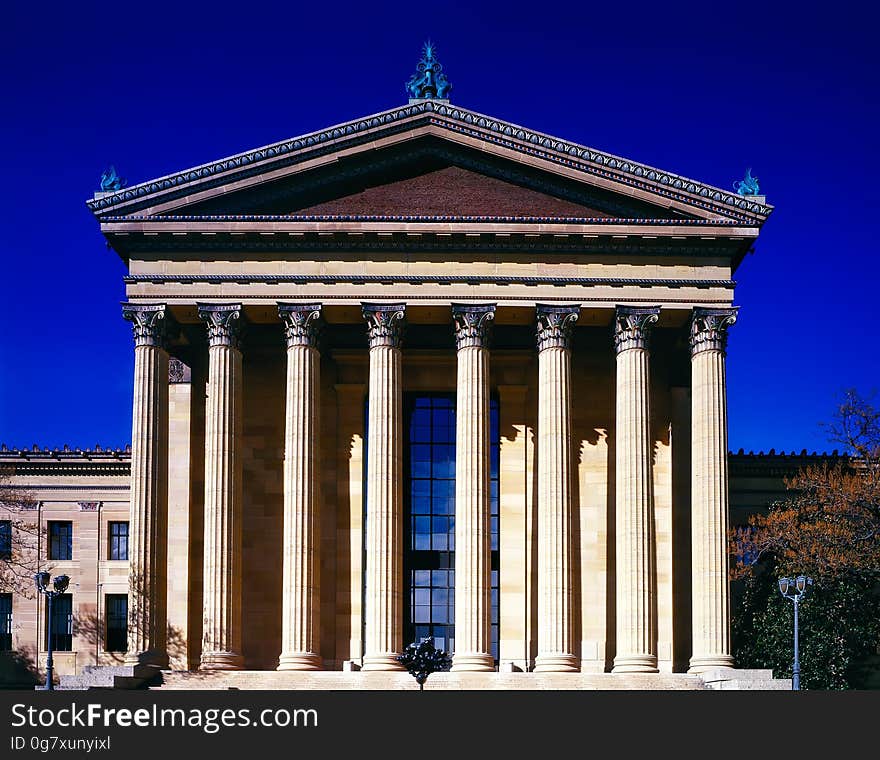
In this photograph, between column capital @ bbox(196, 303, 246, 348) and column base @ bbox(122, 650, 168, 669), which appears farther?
column capital @ bbox(196, 303, 246, 348)

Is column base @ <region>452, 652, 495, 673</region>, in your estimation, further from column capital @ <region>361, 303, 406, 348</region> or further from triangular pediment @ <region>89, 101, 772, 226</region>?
triangular pediment @ <region>89, 101, 772, 226</region>

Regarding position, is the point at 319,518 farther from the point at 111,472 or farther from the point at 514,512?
the point at 111,472

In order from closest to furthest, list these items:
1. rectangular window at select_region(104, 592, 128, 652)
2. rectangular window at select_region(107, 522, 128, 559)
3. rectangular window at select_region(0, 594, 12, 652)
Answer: rectangular window at select_region(104, 592, 128, 652) < rectangular window at select_region(0, 594, 12, 652) < rectangular window at select_region(107, 522, 128, 559)

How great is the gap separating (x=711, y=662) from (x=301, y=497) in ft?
55.5

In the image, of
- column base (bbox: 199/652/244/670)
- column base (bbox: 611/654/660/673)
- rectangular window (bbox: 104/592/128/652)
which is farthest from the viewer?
rectangular window (bbox: 104/592/128/652)

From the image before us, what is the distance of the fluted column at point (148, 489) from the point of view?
199 feet

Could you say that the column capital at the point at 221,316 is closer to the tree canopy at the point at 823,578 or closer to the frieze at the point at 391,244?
the frieze at the point at 391,244

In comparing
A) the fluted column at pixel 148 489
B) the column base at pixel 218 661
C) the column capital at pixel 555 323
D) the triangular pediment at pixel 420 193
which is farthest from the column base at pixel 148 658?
the column capital at pixel 555 323

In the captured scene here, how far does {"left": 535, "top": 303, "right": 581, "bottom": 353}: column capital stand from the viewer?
6297cm

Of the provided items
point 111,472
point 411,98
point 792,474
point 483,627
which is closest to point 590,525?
point 483,627

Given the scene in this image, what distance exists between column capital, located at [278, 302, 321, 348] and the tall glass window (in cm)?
683

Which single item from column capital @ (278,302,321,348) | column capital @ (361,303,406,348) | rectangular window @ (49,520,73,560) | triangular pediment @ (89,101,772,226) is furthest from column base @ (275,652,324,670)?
rectangular window @ (49,520,73,560)

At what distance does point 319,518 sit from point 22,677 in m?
22.9

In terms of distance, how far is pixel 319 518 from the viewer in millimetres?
62938
